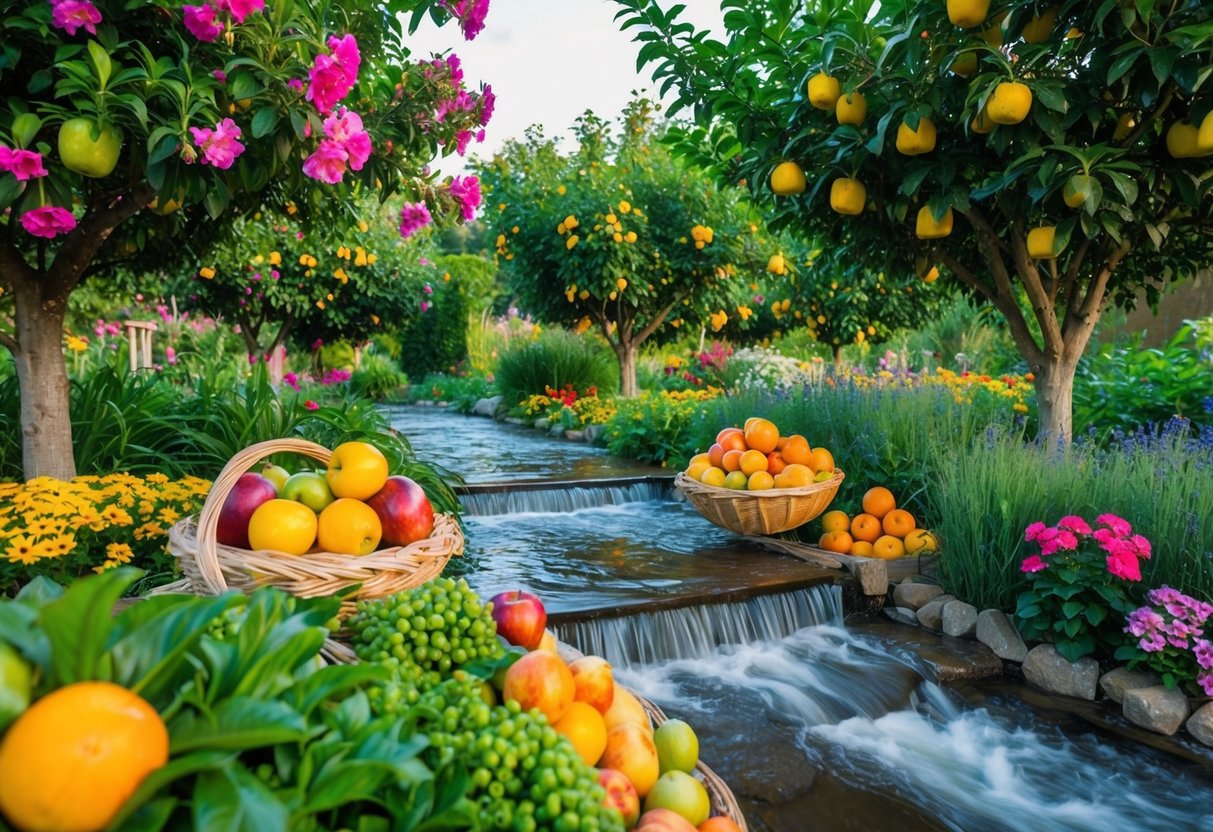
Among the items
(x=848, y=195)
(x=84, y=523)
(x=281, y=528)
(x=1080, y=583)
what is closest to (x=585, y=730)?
(x=281, y=528)

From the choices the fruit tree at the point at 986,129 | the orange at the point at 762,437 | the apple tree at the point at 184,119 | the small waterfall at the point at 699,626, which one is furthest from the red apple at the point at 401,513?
the orange at the point at 762,437

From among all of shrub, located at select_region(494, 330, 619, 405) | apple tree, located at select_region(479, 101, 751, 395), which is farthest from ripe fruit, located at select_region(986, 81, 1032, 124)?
shrub, located at select_region(494, 330, 619, 405)

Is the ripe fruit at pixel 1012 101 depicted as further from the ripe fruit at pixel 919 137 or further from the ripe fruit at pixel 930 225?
the ripe fruit at pixel 930 225

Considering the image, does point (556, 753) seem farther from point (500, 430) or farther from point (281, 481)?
point (500, 430)

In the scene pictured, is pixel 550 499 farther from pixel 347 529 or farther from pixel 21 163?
pixel 21 163

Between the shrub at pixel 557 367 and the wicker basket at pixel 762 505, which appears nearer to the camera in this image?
the wicker basket at pixel 762 505

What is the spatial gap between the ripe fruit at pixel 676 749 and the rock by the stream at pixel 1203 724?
2356 mm

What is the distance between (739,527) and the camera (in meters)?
4.21

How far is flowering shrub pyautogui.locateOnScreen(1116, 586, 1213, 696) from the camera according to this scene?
274 centimetres

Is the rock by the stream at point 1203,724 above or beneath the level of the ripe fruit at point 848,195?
beneath

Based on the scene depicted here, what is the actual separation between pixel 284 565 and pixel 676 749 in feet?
3.02

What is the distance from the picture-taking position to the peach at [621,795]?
121cm

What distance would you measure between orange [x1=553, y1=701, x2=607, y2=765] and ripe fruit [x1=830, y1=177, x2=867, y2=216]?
8.87 ft

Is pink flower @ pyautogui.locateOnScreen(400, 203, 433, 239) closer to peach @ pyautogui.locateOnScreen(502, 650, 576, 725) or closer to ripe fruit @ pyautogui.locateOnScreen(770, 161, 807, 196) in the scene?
ripe fruit @ pyautogui.locateOnScreen(770, 161, 807, 196)
